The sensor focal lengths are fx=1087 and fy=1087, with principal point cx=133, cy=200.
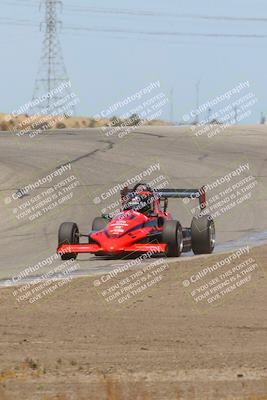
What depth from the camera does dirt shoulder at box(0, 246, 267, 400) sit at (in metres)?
8.80

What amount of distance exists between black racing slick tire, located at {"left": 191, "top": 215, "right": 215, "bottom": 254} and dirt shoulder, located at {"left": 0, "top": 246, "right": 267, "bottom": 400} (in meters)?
3.34

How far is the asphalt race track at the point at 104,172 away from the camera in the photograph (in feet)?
79.5

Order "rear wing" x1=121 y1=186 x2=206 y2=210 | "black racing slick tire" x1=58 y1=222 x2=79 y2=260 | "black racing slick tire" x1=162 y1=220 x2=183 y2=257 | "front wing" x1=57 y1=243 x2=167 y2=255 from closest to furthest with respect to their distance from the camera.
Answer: "front wing" x1=57 y1=243 x2=167 y2=255 < "black racing slick tire" x1=162 y1=220 x2=183 y2=257 < "black racing slick tire" x1=58 y1=222 x2=79 y2=260 < "rear wing" x1=121 y1=186 x2=206 y2=210

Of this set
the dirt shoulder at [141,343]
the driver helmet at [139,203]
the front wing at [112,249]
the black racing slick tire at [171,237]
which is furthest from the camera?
the driver helmet at [139,203]

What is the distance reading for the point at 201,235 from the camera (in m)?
20.4

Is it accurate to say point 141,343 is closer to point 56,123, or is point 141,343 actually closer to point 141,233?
point 141,233

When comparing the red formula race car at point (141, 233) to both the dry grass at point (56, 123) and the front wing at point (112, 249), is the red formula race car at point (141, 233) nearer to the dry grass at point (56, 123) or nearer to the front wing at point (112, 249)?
the front wing at point (112, 249)

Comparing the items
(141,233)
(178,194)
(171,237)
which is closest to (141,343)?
(171,237)
